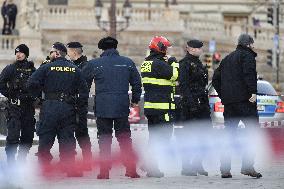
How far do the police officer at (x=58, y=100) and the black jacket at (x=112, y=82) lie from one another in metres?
0.33

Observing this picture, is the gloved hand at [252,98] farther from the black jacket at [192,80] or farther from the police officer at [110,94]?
the police officer at [110,94]

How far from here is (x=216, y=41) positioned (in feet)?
202

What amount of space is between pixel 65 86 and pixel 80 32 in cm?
4306

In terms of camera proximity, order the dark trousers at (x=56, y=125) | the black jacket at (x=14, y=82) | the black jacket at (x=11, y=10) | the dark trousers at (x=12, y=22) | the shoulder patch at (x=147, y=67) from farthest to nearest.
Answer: the dark trousers at (x=12, y=22)
the black jacket at (x=11, y=10)
the black jacket at (x=14, y=82)
the shoulder patch at (x=147, y=67)
the dark trousers at (x=56, y=125)

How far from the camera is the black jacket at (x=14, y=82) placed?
16688 millimetres

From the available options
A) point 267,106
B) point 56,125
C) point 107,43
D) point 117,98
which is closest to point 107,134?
point 117,98

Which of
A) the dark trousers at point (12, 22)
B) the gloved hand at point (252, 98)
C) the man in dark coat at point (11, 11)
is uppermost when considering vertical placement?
the man in dark coat at point (11, 11)

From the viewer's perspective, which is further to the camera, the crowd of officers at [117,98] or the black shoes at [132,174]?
the black shoes at [132,174]

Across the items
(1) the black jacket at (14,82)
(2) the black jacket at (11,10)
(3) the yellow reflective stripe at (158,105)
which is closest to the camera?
(3) the yellow reflective stripe at (158,105)

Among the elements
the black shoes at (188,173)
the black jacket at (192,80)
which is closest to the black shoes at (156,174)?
the black shoes at (188,173)

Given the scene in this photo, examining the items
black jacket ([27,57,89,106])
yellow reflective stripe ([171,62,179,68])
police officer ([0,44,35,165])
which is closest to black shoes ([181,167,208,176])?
yellow reflective stripe ([171,62,179,68])

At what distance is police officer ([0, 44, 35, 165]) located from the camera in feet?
54.4

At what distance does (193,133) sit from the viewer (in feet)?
56.9

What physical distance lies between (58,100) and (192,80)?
217 cm
